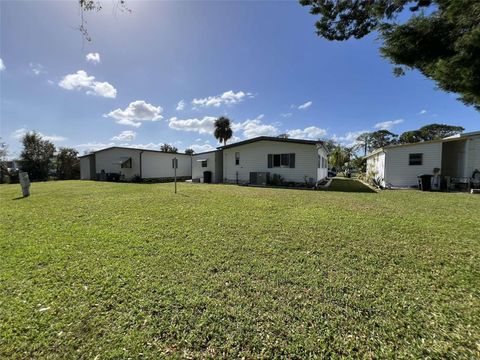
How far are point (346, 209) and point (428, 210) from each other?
2639 millimetres

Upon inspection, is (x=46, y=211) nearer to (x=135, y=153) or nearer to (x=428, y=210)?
(x=428, y=210)

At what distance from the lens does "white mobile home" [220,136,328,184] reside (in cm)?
1404

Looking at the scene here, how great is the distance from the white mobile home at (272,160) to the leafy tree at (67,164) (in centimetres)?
2256

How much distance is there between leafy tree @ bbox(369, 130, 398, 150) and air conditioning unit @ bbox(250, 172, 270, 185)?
45714 mm

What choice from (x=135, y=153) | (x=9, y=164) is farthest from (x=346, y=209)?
(x=9, y=164)

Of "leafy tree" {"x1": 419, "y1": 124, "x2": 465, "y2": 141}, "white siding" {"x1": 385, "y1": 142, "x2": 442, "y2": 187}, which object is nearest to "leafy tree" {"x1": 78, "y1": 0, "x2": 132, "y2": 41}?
"white siding" {"x1": 385, "y1": 142, "x2": 442, "y2": 187}

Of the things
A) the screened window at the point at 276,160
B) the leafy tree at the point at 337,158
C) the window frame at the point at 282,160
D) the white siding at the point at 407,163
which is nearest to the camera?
the white siding at the point at 407,163

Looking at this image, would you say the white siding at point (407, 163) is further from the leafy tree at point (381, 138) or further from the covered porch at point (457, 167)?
the leafy tree at point (381, 138)

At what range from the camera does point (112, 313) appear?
227cm

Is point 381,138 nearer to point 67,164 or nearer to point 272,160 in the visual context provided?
point 272,160

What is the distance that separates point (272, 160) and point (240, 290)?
13.1 meters

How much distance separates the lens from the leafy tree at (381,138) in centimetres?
4959

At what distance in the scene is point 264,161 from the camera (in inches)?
614

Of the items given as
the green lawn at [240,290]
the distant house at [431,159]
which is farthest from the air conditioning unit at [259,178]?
the green lawn at [240,290]
